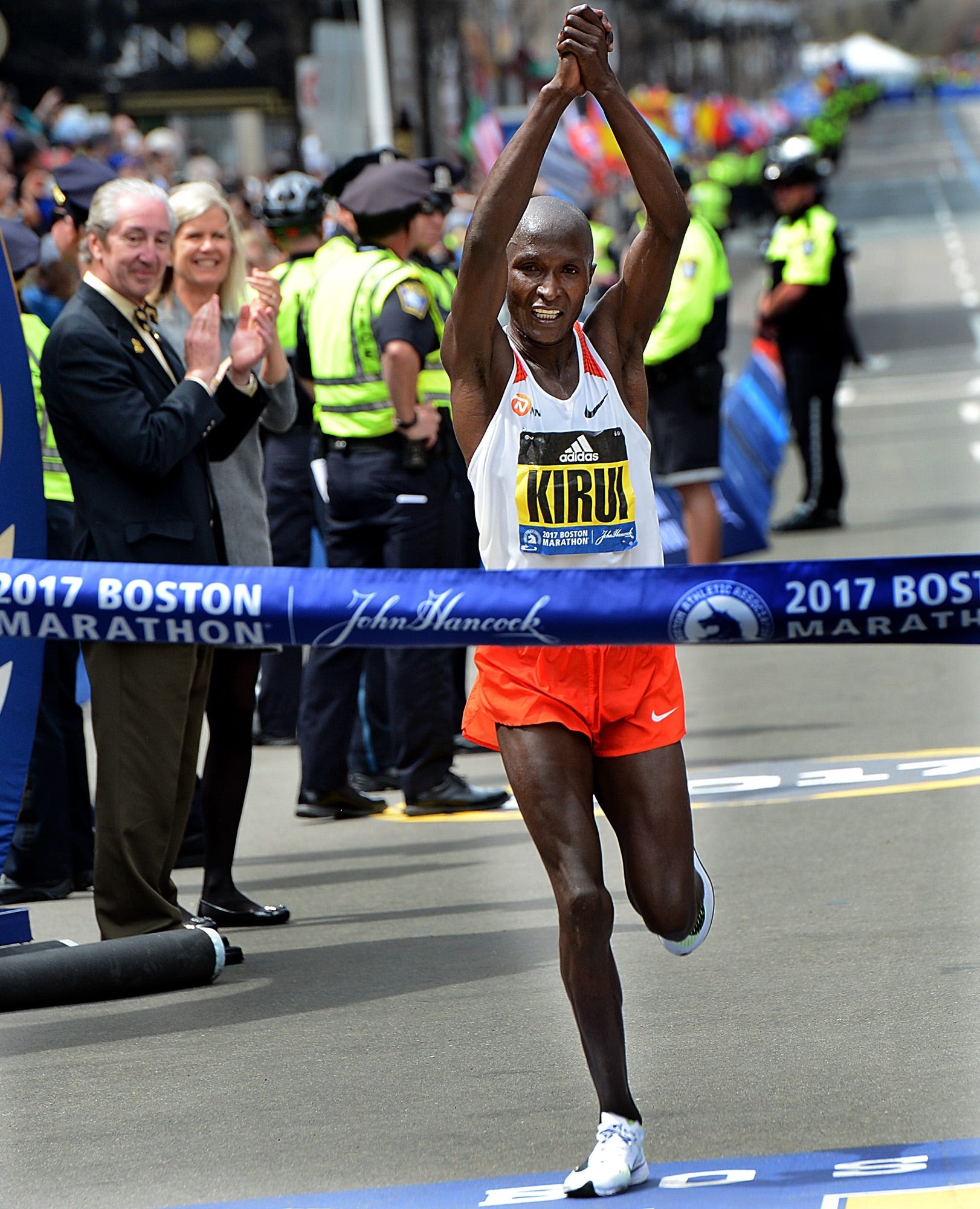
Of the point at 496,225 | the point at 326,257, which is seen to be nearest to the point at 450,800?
the point at 326,257

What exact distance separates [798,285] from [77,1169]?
34.3 feet

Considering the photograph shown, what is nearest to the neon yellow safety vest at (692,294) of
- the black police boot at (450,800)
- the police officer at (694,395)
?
the police officer at (694,395)

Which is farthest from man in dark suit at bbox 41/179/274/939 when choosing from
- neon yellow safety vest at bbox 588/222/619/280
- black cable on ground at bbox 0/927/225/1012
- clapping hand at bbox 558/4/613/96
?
neon yellow safety vest at bbox 588/222/619/280

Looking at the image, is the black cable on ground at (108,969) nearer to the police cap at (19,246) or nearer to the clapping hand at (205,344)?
Answer: the clapping hand at (205,344)

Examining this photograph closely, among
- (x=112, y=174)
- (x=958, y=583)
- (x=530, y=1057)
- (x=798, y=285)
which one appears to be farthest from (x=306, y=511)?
(x=798, y=285)

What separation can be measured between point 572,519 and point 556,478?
0.09m

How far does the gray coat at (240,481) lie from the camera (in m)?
6.16

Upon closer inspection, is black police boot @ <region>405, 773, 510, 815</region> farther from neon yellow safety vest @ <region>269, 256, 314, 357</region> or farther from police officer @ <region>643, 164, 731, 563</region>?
police officer @ <region>643, 164, 731, 563</region>

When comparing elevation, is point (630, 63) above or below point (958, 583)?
above

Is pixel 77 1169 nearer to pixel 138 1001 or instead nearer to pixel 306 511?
pixel 138 1001

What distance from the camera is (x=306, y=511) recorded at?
8.73m

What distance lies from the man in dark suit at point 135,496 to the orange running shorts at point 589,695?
61.2 inches

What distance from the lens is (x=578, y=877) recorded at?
3986mm

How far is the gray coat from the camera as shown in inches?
242
